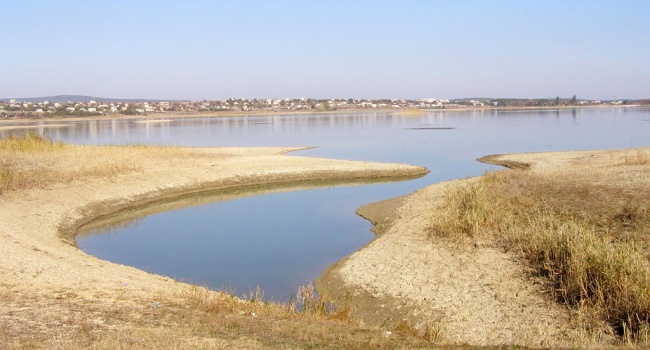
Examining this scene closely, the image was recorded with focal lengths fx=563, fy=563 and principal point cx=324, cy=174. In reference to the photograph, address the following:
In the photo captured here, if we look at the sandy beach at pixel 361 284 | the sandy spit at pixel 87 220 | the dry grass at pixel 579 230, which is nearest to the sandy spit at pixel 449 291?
the sandy beach at pixel 361 284

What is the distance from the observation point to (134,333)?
6.88m

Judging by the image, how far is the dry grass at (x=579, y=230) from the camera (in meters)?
9.09

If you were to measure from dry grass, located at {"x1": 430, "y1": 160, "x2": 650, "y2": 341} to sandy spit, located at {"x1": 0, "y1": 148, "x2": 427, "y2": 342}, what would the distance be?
7239mm

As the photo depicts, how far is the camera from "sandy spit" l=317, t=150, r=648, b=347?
9422 millimetres

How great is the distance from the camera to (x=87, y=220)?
20.8m

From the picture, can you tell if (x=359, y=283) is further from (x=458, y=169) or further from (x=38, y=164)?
(x=458, y=169)

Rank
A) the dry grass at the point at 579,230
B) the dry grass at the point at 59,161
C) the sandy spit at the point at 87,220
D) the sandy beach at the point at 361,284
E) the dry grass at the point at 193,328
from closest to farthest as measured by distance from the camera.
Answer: the dry grass at the point at 193,328 → the sandy beach at the point at 361,284 → the sandy spit at the point at 87,220 → the dry grass at the point at 579,230 → the dry grass at the point at 59,161

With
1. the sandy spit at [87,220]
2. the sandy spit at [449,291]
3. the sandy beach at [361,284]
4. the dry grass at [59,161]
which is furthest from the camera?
the dry grass at [59,161]

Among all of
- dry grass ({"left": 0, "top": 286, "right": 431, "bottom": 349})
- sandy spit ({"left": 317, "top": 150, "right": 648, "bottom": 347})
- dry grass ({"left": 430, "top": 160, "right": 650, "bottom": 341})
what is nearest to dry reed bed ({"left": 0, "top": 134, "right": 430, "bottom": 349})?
dry grass ({"left": 0, "top": 286, "right": 431, "bottom": 349})

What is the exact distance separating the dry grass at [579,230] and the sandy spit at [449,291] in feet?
1.51

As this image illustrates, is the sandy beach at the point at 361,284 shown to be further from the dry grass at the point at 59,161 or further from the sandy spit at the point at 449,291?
the dry grass at the point at 59,161

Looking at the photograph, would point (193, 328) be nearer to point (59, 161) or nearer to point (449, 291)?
point (449, 291)

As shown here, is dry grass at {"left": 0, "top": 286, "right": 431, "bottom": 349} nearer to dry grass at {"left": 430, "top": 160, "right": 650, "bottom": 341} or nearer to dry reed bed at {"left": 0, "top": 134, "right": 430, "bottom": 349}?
dry reed bed at {"left": 0, "top": 134, "right": 430, "bottom": 349}

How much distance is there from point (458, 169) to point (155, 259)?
23.5 meters
